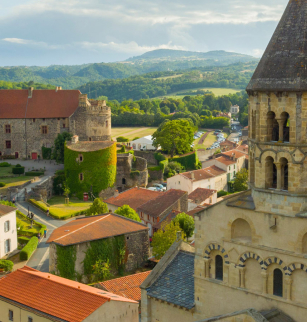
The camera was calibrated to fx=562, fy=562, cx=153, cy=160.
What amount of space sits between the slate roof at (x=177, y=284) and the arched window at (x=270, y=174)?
6239 millimetres

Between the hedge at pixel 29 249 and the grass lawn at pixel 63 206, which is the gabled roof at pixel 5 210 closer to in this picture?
the hedge at pixel 29 249

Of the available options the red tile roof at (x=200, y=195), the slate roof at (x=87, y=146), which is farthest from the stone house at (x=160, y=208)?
the slate roof at (x=87, y=146)

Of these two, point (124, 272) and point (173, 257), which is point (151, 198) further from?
point (173, 257)

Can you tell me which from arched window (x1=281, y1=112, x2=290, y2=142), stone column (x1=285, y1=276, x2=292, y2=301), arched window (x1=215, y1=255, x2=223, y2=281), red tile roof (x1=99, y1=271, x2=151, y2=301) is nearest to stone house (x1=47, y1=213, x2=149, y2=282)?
red tile roof (x1=99, y1=271, x2=151, y2=301)

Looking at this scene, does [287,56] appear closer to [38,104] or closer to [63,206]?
[63,206]

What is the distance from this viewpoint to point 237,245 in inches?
870

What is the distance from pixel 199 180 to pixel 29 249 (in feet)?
112

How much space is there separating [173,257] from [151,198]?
37.8 metres

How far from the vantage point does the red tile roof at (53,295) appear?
29.0 m

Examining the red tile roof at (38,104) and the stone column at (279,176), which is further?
the red tile roof at (38,104)

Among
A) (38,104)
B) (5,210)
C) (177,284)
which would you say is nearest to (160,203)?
(5,210)

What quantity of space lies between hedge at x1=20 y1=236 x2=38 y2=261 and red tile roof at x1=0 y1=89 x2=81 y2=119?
36362 millimetres

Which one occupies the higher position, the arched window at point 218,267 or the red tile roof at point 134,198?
the arched window at point 218,267

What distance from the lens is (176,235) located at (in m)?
32.9
